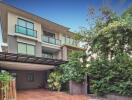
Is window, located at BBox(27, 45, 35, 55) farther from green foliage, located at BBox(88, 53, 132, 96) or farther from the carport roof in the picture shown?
green foliage, located at BBox(88, 53, 132, 96)

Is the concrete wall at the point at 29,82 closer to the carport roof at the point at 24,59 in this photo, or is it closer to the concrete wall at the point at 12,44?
the concrete wall at the point at 12,44

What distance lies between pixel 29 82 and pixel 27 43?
13.9 ft

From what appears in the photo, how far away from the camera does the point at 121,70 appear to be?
12484 mm

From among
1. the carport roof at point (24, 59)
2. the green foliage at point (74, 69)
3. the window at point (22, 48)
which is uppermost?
the window at point (22, 48)

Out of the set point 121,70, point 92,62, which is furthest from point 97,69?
point 121,70

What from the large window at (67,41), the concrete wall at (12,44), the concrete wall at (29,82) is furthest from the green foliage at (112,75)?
the large window at (67,41)

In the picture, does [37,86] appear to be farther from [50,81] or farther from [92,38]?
[92,38]

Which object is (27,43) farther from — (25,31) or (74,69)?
(74,69)

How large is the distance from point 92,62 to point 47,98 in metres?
4.87

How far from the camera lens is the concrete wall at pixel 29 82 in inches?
682

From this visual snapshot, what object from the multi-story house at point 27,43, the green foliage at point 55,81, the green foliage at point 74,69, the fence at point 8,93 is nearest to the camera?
the fence at point 8,93

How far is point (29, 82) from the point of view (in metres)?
18.2

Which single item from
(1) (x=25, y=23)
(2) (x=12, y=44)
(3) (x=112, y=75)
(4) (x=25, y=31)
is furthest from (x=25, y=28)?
(3) (x=112, y=75)

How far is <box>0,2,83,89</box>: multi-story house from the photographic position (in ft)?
52.1
